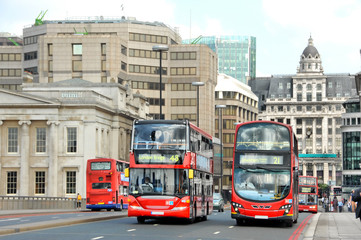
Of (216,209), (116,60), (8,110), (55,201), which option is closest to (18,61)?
(116,60)

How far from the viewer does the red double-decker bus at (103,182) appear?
5700 centimetres

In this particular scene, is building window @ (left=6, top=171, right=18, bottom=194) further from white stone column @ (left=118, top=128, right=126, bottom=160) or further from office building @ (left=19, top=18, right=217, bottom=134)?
office building @ (left=19, top=18, right=217, bottom=134)

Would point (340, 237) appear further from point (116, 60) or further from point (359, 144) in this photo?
point (359, 144)

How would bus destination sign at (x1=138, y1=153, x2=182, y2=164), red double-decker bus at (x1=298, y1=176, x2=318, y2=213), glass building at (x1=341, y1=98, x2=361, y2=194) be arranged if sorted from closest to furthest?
bus destination sign at (x1=138, y1=153, x2=182, y2=164) < red double-decker bus at (x1=298, y1=176, x2=318, y2=213) < glass building at (x1=341, y1=98, x2=361, y2=194)

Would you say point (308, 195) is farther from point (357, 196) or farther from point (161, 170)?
point (357, 196)

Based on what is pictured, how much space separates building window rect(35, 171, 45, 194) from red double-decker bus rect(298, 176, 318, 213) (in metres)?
25.5

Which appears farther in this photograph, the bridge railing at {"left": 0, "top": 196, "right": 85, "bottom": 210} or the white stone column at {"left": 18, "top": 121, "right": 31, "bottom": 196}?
the white stone column at {"left": 18, "top": 121, "right": 31, "bottom": 196}

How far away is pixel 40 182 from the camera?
81062 mm

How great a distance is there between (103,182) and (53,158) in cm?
2424

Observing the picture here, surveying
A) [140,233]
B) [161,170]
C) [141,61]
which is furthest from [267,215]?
[141,61]

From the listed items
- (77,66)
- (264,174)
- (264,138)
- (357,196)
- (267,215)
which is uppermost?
(77,66)

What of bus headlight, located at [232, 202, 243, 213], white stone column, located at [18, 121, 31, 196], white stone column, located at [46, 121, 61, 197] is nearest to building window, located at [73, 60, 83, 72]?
white stone column, located at [46, 121, 61, 197]

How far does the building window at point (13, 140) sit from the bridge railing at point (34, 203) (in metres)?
11.4

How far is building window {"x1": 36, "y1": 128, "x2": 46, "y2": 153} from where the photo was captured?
268 ft
